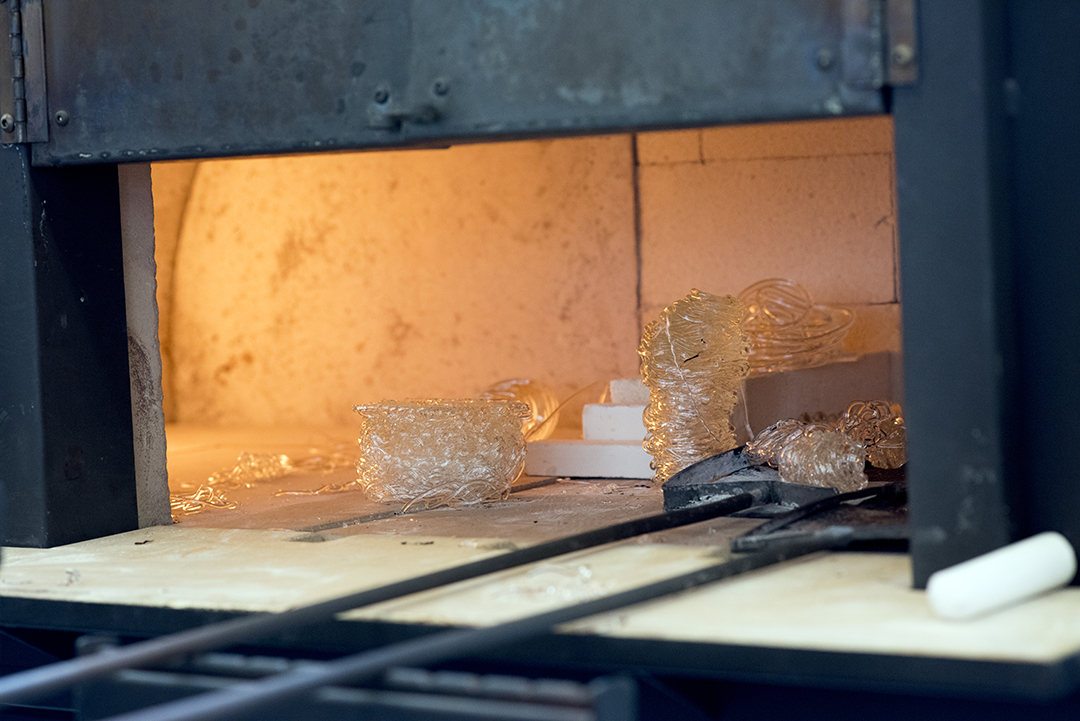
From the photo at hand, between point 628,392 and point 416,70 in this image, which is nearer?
point 416,70

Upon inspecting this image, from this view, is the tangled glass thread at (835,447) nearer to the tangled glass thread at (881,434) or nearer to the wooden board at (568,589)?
the tangled glass thread at (881,434)

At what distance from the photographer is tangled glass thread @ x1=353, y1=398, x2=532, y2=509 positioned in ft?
10.6

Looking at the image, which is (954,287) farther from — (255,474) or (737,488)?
(255,474)

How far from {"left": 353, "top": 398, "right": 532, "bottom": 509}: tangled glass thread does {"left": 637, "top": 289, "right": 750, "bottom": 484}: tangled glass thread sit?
19.8 inches

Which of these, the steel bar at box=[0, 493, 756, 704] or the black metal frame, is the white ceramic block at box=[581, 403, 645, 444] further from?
the black metal frame

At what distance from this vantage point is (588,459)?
377 centimetres

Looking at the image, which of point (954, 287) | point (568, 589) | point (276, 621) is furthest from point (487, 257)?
point (276, 621)

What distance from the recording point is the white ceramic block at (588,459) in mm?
3713

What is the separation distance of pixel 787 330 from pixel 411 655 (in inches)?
113

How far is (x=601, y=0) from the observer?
2.14m

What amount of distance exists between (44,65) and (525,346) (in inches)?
123

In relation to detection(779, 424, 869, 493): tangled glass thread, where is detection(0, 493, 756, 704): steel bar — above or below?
below

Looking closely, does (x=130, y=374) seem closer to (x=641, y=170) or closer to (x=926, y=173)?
(x=926, y=173)

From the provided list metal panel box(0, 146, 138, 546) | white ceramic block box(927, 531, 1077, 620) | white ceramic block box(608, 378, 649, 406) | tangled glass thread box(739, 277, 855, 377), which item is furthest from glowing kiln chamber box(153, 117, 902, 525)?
white ceramic block box(927, 531, 1077, 620)
